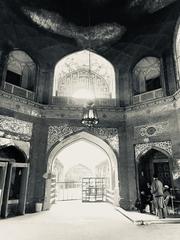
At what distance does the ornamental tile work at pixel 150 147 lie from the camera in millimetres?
8188

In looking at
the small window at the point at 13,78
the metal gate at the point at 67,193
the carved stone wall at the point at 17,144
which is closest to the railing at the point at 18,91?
the small window at the point at 13,78

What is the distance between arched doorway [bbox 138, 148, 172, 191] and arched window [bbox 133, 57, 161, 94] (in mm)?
3440

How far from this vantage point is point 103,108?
32.0 ft

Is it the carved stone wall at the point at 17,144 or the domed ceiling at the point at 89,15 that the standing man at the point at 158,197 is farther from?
the domed ceiling at the point at 89,15

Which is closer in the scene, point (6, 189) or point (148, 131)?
point (6, 189)

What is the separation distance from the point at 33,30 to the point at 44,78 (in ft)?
8.20

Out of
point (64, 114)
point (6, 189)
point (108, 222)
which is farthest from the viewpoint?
point (64, 114)

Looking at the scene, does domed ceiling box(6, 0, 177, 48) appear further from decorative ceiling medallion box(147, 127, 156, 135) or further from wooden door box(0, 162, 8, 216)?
wooden door box(0, 162, 8, 216)

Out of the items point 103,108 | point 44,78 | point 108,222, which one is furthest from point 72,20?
point 108,222

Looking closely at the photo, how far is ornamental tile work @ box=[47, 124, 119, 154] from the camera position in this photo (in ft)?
29.8

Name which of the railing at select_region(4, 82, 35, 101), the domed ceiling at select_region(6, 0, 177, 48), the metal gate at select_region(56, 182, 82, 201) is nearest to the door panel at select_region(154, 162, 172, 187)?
the metal gate at select_region(56, 182, 82, 201)

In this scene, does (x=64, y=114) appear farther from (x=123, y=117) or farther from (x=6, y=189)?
(x=6, y=189)

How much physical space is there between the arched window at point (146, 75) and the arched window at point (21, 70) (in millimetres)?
5534

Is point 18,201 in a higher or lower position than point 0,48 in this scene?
lower
